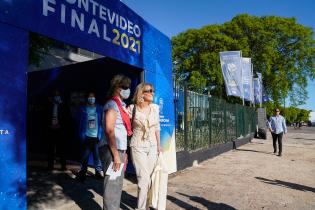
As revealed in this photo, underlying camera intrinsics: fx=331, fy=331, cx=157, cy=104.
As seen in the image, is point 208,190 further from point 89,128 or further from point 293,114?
point 293,114

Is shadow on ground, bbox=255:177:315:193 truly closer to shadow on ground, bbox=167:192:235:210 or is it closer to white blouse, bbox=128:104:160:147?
shadow on ground, bbox=167:192:235:210

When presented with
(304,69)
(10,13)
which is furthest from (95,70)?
(304,69)

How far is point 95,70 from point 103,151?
457cm

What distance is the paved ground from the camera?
5402 millimetres

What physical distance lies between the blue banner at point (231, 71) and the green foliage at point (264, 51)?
1615 cm

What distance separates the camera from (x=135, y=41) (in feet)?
22.2

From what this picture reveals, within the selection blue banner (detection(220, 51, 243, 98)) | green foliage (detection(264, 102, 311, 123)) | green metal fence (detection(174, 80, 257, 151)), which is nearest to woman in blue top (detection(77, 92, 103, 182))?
green metal fence (detection(174, 80, 257, 151))

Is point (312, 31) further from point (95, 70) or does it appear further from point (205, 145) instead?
point (95, 70)

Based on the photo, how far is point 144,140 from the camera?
4332 mm

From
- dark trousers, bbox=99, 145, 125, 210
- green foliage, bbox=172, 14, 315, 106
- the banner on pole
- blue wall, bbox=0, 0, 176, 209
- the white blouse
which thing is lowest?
dark trousers, bbox=99, 145, 125, 210

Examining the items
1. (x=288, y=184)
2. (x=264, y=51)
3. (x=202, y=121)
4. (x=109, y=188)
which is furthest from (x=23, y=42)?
(x=264, y=51)

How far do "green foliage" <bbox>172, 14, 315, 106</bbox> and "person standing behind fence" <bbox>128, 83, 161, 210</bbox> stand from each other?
2888cm

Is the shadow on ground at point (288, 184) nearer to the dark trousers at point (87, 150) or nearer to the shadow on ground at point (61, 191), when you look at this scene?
the shadow on ground at point (61, 191)

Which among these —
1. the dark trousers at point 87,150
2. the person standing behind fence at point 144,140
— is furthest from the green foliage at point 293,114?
the person standing behind fence at point 144,140
